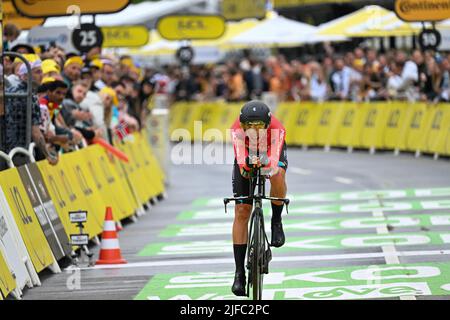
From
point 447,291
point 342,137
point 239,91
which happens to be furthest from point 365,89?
point 447,291

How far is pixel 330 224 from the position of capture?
17.3 m

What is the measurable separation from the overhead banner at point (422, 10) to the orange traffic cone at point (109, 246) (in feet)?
30.2

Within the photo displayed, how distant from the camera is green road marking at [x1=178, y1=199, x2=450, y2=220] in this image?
1866cm

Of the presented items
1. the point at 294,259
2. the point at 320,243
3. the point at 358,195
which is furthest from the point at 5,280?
the point at 358,195

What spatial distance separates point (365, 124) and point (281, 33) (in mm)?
7844

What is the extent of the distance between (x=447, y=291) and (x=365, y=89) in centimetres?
2073

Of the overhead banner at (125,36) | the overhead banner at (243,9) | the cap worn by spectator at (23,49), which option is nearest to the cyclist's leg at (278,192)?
the cap worn by spectator at (23,49)

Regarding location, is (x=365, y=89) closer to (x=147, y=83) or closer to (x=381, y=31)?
(x=381, y=31)

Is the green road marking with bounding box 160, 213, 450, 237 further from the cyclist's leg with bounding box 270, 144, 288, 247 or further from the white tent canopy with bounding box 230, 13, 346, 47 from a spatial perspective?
the white tent canopy with bounding box 230, 13, 346, 47

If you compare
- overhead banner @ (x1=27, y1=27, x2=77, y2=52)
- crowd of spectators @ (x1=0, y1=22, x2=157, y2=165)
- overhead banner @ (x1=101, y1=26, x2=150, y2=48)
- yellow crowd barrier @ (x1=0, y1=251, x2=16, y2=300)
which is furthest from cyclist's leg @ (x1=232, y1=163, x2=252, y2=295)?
overhead banner @ (x1=101, y1=26, x2=150, y2=48)

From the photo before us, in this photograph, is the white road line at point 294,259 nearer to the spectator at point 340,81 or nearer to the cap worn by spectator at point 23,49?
the cap worn by spectator at point 23,49

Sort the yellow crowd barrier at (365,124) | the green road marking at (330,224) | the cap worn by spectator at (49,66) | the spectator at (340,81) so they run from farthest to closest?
the spectator at (340,81) < the yellow crowd barrier at (365,124) < the green road marking at (330,224) < the cap worn by spectator at (49,66)

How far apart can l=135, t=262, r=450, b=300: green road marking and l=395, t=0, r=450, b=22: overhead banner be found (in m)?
9.15

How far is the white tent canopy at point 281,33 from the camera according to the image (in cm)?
3725
